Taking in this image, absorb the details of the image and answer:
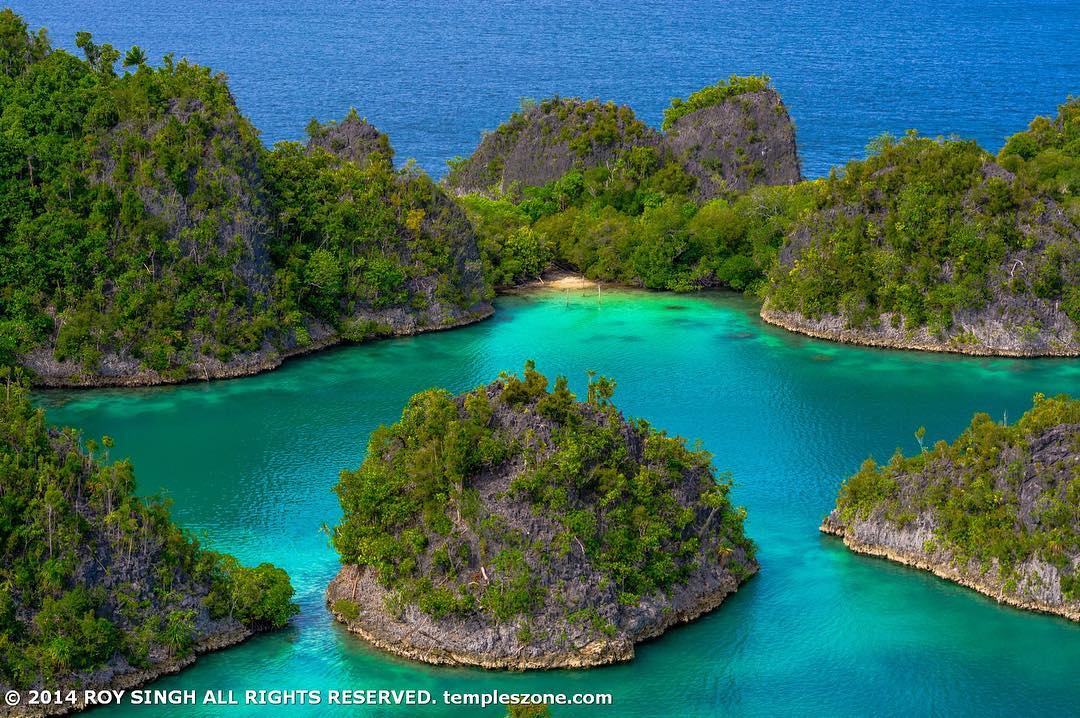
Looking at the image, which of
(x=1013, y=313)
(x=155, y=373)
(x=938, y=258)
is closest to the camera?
(x=155, y=373)

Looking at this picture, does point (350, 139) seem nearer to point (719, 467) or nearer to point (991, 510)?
point (719, 467)

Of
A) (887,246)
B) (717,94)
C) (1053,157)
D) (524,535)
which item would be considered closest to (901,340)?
(887,246)

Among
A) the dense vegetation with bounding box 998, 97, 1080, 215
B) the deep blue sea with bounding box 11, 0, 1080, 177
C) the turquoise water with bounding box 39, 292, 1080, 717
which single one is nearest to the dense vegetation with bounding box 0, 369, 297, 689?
the turquoise water with bounding box 39, 292, 1080, 717

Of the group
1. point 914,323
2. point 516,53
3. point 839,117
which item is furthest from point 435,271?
point 516,53

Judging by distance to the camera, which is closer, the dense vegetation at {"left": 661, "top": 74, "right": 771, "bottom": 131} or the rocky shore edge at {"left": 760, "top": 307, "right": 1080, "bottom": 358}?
the rocky shore edge at {"left": 760, "top": 307, "right": 1080, "bottom": 358}

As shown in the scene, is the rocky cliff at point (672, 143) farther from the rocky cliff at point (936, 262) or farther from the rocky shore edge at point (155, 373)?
the rocky shore edge at point (155, 373)

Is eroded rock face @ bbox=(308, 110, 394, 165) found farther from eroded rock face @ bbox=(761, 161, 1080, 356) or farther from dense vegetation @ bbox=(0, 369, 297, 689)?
dense vegetation @ bbox=(0, 369, 297, 689)
